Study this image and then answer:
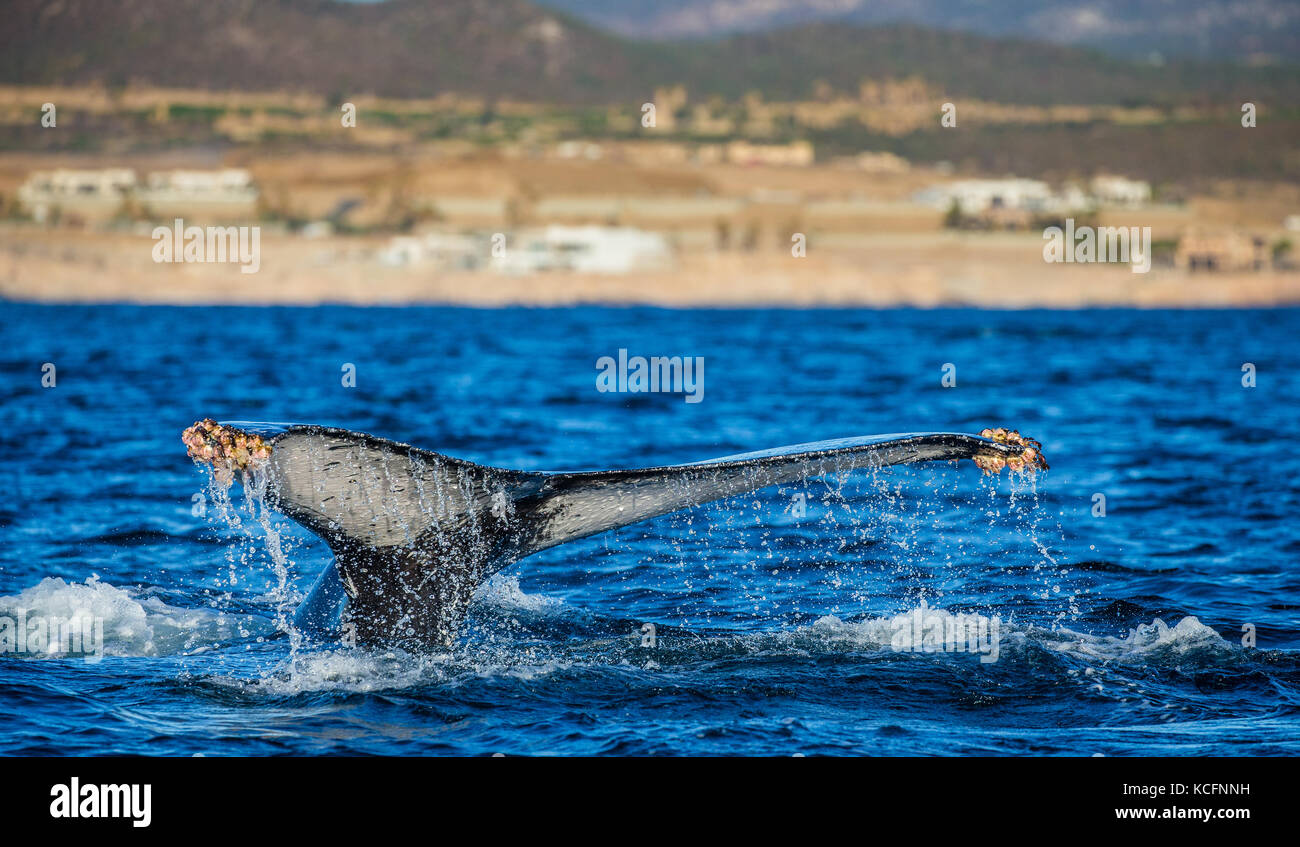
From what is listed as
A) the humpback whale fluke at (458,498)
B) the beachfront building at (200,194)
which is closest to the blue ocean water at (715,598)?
the humpback whale fluke at (458,498)

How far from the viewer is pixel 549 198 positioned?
15400 cm

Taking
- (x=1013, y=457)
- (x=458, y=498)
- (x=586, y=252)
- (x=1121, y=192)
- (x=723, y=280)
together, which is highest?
(x=1121, y=192)

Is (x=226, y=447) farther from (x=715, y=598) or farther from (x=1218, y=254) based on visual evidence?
(x=1218, y=254)

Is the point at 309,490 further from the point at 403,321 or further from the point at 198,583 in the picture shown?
the point at 403,321

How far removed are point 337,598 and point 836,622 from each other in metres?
4.07

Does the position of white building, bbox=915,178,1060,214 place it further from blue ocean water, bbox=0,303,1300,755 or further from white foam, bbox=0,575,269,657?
white foam, bbox=0,575,269,657

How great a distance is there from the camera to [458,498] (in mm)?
8289

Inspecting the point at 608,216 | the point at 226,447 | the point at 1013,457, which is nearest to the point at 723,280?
the point at 608,216

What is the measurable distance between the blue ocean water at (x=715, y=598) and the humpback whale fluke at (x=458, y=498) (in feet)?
2.35

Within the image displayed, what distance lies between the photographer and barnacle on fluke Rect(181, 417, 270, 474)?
7316 millimetres

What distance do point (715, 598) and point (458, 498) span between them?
4.79 meters

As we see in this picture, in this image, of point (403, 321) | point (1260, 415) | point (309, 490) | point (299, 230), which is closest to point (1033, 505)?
point (309, 490)

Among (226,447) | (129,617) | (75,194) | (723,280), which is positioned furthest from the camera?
(75,194)

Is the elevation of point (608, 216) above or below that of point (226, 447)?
above
